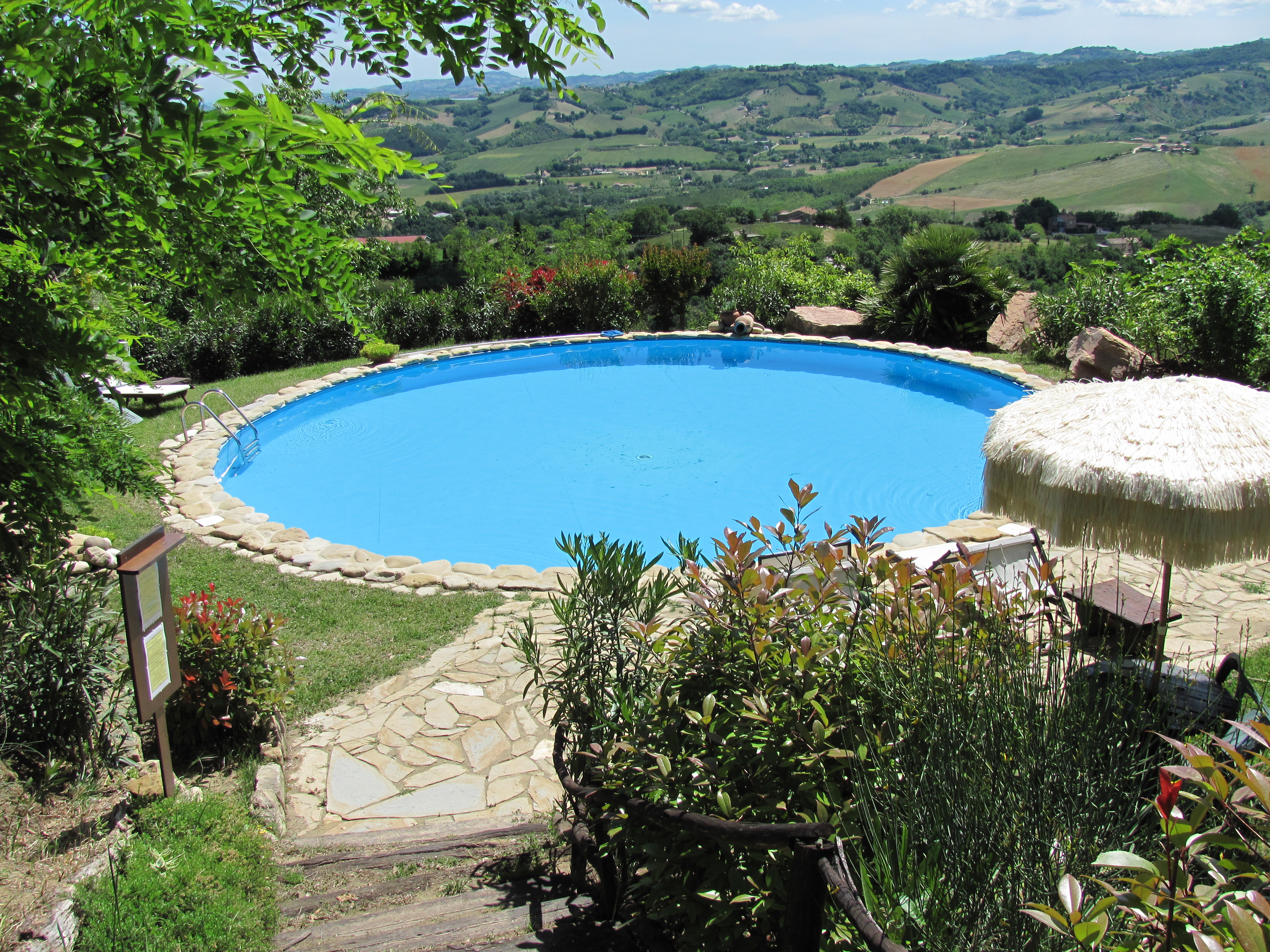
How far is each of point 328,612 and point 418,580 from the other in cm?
72

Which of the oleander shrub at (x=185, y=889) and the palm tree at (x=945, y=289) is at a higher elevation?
the palm tree at (x=945, y=289)

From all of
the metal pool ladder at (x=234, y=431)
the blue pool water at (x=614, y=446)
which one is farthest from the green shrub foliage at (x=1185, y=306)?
the metal pool ladder at (x=234, y=431)

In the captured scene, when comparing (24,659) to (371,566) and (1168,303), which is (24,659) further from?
(1168,303)

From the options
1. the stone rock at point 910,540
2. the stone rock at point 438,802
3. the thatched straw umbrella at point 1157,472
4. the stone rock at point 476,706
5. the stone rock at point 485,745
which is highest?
the thatched straw umbrella at point 1157,472

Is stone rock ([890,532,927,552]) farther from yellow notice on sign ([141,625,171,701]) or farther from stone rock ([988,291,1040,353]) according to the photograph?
stone rock ([988,291,1040,353])

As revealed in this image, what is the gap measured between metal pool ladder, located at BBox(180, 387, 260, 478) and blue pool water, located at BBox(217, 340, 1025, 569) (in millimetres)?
132

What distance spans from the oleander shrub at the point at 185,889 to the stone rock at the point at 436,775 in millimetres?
1016

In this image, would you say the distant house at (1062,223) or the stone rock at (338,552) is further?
the distant house at (1062,223)

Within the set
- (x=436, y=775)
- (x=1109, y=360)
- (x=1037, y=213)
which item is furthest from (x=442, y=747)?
(x=1037, y=213)

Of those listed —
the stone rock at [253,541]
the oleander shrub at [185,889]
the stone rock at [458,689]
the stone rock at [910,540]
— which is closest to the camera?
the oleander shrub at [185,889]

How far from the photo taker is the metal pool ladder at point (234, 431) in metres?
9.27

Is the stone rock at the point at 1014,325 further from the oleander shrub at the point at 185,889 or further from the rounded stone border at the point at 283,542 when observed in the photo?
the oleander shrub at the point at 185,889

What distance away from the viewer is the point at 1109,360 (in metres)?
10.1

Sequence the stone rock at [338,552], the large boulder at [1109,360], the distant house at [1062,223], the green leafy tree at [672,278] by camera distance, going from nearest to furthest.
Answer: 1. the stone rock at [338,552]
2. the large boulder at [1109,360]
3. the green leafy tree at [672,278]
4. the distant house at [1062,223]
